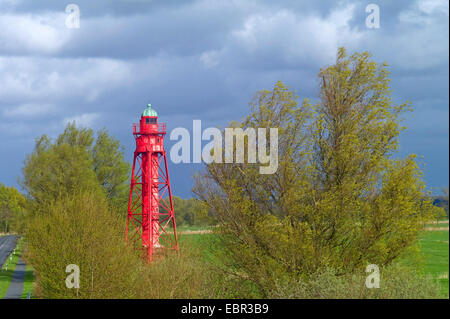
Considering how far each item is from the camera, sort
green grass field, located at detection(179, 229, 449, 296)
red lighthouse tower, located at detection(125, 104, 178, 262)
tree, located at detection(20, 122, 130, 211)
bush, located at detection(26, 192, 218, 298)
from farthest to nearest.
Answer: tree, located at detection(20, 122, 130, 211) < red lighthouse tower, located at detection(125, 104, 178, 262) < green grass field, located at detection(179, 229, 449, 296) < bush, located at detection(26, 192, 218, 298)

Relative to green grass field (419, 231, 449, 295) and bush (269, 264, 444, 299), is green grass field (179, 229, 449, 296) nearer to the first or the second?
green grass field (419, 231, 449, 295)

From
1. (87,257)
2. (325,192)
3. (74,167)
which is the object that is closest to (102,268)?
(87,257)

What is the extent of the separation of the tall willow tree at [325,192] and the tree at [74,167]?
104 ft

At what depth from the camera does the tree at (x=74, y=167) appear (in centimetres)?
6575

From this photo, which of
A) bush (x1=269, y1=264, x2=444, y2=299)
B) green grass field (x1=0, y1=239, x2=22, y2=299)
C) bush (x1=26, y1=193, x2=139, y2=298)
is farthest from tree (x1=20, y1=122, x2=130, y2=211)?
bush (x1=269, y1=264, x2=444, y2=299)

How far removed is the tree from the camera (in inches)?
2589

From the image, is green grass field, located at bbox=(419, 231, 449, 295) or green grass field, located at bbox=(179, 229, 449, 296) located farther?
green grass field, located at bbox=(419, 231, 449, 295)

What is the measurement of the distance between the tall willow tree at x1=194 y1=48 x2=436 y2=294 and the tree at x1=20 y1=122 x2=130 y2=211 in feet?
104

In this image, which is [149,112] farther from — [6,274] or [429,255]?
[429,255]

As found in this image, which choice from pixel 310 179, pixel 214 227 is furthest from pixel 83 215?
pixel 310 179

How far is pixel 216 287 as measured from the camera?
33.6 m

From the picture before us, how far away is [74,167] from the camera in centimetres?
6619
